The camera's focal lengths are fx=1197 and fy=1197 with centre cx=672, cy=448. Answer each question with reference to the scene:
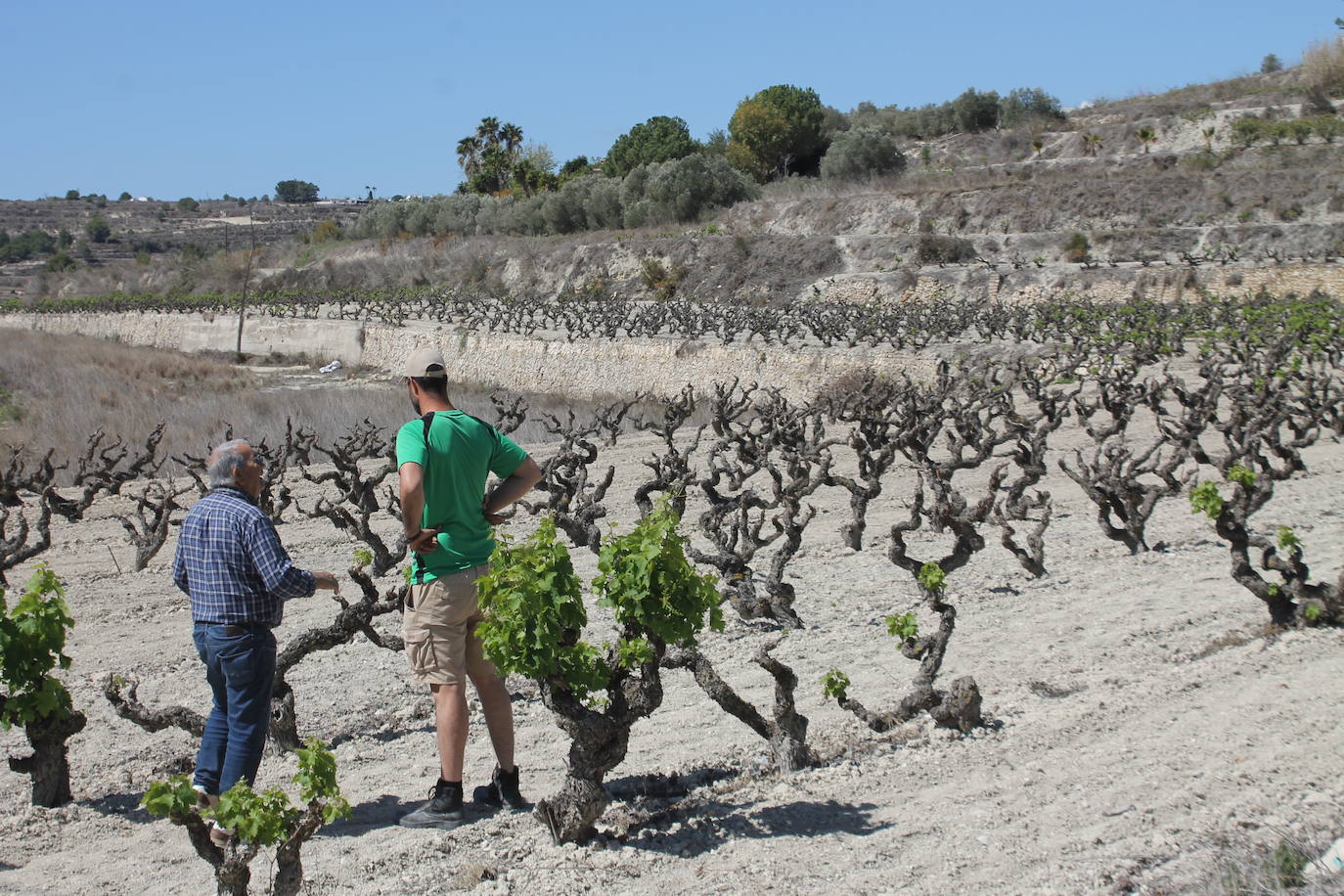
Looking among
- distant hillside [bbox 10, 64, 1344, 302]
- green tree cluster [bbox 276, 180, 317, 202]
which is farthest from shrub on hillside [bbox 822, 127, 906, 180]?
green tree cluster [bbox 276, 180, 317, 202]

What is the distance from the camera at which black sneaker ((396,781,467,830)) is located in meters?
4.25

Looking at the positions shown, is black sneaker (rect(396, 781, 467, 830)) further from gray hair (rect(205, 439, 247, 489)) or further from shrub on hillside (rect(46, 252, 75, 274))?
shrub on hillside (rect(46, 252, 75, 274))

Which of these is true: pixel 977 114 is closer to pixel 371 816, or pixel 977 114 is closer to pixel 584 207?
pixel 584 207

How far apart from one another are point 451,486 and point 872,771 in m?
1.98

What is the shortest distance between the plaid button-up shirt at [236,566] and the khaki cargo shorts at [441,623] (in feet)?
1.26

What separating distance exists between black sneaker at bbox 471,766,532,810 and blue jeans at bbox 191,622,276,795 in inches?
32.4

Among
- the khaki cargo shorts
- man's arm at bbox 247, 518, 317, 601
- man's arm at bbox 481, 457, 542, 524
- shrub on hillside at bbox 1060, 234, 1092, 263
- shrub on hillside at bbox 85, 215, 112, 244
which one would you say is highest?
shrub on hillside at bbox 85, 215, 112, 244

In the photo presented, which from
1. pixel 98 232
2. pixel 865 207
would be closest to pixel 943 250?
pixel 865 207

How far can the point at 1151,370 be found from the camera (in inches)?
742

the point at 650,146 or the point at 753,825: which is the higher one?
the point at 650,146

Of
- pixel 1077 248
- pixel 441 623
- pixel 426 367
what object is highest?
pixel 1077 248

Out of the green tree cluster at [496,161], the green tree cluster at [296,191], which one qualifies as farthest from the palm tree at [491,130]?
the green tree cluster at [296,191]

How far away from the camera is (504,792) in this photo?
4.42 m

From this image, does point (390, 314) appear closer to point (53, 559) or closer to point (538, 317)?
point (538, 317)
